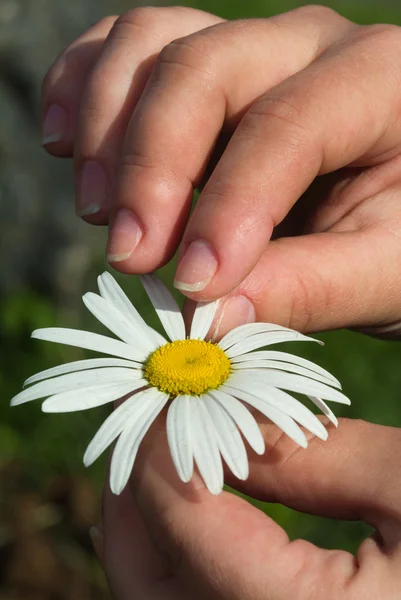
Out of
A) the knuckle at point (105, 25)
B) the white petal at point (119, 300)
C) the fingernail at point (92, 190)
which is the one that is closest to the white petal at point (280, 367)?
the white petal at point (119, 300)

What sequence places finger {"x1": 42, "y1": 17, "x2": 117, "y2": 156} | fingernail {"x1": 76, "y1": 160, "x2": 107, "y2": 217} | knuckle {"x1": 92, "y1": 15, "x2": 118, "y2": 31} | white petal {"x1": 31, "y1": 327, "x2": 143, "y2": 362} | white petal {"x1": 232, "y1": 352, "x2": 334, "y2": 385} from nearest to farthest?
white petal {"x1": 232, "y1": 352, "x2": 334, "y2": 385}
white petal {"x1": 31, "y1": 327, "x2": 143, "y2": 362}
fingernail {"x1": 76, "y1": 160, "x2": 107, "y2": 217}
finger {"x1": 42, "y1": 17, "x2": 117, "y2": 156}
knuckle {"x1": 92, "y1": 15, "x2": 118, "y2": 31}

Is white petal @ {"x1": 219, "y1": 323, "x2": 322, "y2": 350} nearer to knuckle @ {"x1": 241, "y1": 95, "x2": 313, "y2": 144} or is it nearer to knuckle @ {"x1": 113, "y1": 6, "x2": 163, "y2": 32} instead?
knuckle @ {"x1": 241, "y1": 95, "x2": 313, "y2": 144}

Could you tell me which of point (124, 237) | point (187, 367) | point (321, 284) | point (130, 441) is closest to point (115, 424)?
point (130, 441)

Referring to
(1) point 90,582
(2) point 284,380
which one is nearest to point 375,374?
(1) point 90,582

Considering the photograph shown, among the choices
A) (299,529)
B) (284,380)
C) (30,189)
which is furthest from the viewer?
(30,189)

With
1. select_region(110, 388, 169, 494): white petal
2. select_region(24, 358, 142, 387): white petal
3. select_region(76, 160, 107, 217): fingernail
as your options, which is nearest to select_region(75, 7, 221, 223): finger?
select_region(76, 160, 107, 217): fingernail

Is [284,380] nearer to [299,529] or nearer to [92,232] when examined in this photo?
[299,529]

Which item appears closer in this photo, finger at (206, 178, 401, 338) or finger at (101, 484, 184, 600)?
finger at (101, 484, 184, 600)
